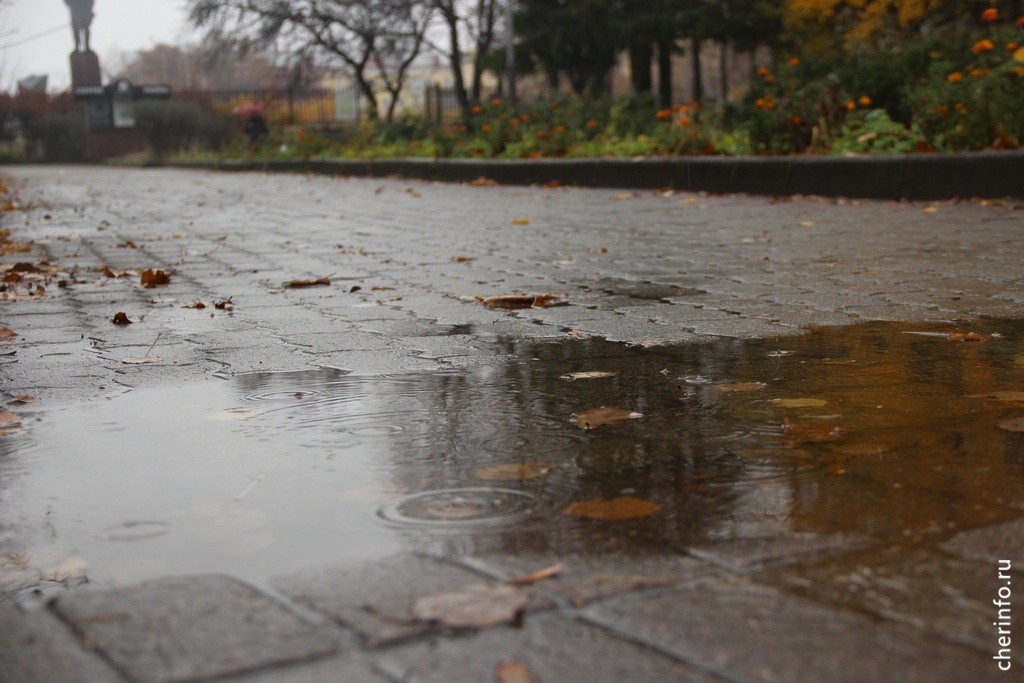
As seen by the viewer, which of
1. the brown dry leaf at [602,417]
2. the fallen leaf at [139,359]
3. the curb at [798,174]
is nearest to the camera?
the brown dry leaf at [602,417]

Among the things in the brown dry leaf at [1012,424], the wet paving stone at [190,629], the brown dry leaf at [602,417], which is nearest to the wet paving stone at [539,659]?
the wet paving stone at [190,629]

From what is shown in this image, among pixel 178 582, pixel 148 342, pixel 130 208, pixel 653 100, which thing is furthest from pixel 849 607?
pixel 653 100

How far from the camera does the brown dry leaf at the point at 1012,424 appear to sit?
2783 millimetres

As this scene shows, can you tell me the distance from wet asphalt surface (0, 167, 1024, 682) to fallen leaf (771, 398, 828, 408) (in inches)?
11.9

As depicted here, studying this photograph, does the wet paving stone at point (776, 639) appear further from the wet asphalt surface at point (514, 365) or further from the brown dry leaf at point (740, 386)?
the brown dry leaf at point (740, 386)

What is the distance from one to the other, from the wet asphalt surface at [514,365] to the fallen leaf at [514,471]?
78 millimetres

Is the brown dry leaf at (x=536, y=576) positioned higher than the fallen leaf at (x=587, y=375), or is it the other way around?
the fallen leaf at (x=587, y=375)

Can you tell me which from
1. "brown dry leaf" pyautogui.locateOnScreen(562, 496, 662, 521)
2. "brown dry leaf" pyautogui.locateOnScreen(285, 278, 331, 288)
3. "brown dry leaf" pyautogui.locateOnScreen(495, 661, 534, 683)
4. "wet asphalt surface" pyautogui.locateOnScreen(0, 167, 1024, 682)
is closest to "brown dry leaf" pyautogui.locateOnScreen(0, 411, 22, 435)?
"wet asphalt surface" pyautogui.locateOnScreen(0, 167, 1024, 682)

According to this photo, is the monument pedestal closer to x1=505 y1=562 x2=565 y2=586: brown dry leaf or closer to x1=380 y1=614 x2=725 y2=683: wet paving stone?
x1=505 y1=562 x2=565 y2=586: brown dry leaf

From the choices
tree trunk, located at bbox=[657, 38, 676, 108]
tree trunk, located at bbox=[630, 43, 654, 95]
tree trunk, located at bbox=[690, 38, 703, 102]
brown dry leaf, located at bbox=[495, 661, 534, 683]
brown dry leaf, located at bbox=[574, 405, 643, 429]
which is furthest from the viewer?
tree trunk, located at bbox=[690, 38, 703, 102]

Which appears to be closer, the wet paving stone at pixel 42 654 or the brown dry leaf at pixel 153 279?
the wet paving stone at pixel 42 654

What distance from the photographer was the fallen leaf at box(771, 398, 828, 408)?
3.12 m

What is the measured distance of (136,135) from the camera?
38531 mm

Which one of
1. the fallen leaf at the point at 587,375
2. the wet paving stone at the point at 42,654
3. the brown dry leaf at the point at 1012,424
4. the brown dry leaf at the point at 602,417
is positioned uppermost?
the fallen leaf at the point at 587,375
